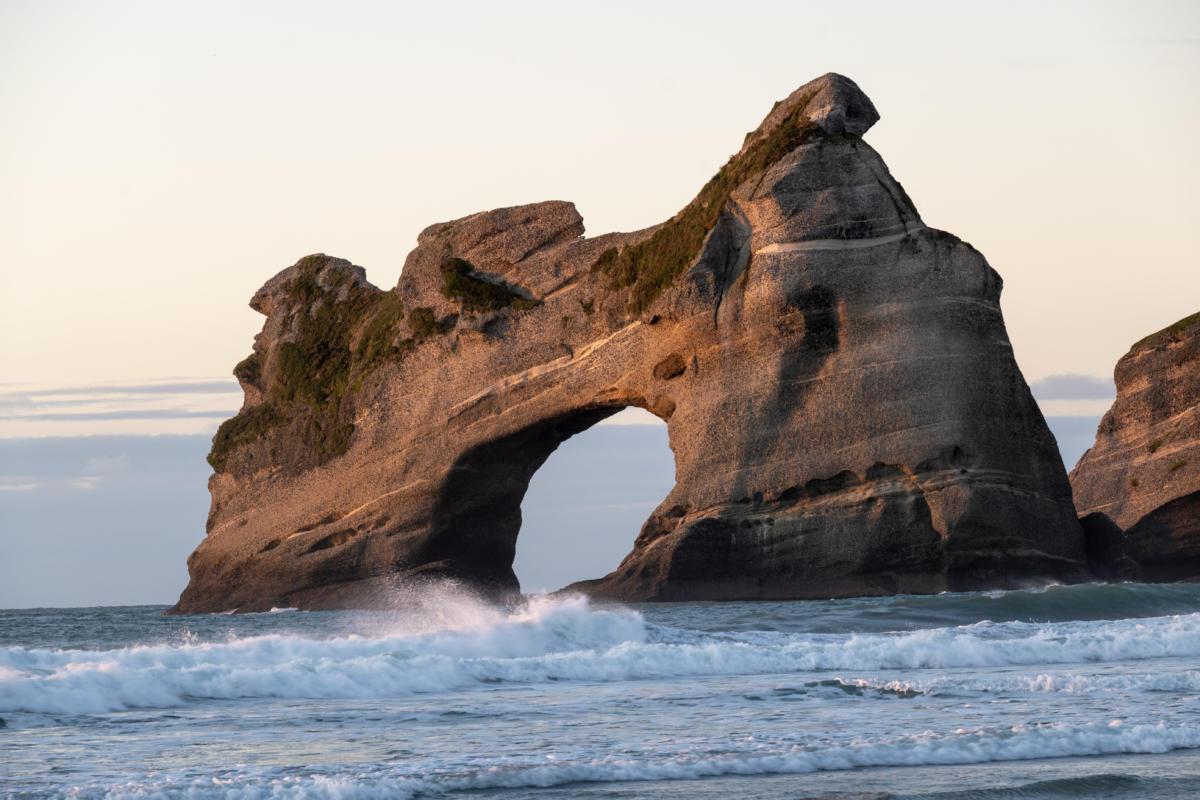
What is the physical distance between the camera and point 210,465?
54.8 meters

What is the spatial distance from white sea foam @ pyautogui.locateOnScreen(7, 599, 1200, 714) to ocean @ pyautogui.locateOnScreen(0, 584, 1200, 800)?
0.10ft

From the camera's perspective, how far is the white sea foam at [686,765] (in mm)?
10797

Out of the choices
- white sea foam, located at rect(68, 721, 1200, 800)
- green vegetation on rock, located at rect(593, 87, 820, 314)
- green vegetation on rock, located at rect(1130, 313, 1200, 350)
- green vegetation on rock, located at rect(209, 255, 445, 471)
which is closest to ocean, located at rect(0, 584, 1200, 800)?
white sea foam, located at rect(68, 721, 1200, 800)

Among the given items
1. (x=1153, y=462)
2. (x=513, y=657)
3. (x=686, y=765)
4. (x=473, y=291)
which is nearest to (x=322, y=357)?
(x=473, y=291)

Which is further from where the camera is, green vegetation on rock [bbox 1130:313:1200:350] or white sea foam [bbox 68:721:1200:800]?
green vegetation on rock [bbox 1130:313:1200:350]

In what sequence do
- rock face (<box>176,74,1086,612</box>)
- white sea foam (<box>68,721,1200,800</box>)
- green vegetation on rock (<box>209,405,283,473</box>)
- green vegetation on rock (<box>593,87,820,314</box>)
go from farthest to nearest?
green vegetation on rock (<box>209,405,283,473</box>) → green vegetation on rock (<box>593,87,820,314</box>) → rock face (<box>176,74,1086,612</box>) → white sea foam (<box>68,721,1200,800</box>)

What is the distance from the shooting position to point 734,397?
38.7 meters

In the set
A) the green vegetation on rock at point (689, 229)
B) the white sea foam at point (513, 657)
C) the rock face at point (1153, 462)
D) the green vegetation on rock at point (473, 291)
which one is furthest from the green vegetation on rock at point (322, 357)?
the white sea foam at point (513, 657)

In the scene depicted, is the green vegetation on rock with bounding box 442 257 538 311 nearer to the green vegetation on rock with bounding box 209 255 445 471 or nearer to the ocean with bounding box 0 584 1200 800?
the green vegetation on rock with bounding box 209 255 445 471

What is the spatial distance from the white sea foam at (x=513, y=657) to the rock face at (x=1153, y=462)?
18.4 m

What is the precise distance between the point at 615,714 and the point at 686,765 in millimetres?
2786

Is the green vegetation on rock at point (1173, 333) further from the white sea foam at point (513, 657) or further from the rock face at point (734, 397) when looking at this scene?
the white sea foam at point (513, 657)

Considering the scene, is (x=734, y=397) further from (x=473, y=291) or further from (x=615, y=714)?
(x=615, y=714)

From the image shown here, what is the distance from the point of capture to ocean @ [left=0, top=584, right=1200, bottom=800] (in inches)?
441
